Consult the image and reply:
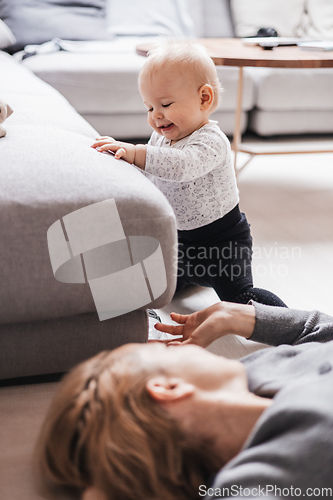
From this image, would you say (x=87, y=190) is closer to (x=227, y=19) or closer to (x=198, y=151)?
(x=198, y=151)

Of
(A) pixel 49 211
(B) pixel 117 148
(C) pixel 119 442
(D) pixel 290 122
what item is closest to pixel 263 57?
(B) pixel 117 148

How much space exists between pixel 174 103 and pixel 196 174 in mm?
177

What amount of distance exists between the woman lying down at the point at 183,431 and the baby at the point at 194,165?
0.52 metres

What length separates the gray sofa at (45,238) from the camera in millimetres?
782

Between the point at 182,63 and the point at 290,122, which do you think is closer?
the point at 182,63

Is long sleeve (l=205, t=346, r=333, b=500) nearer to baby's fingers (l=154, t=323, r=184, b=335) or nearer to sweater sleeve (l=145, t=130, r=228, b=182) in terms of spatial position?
baby's fingers (l=154, t=323, r=184, b=335)

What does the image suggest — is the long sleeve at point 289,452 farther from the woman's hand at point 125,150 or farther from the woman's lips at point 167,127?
the woman's lips at point 167,127

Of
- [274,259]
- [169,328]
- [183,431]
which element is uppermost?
[183,431]

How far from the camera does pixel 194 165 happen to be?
1.09 metres

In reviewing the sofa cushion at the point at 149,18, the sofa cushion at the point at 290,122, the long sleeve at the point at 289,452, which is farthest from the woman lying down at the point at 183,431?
the sofa cushion at the point at 149,18

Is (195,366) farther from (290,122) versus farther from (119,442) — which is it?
(290,122)

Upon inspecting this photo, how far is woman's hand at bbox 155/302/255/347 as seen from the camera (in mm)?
944

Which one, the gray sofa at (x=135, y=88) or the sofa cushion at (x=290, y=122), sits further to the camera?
the sofa cushion at (x=290, y=122)

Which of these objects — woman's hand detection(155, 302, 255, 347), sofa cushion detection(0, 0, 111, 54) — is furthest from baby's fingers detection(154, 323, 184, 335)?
sofa cushion detection(0, 0, 111, 54)
